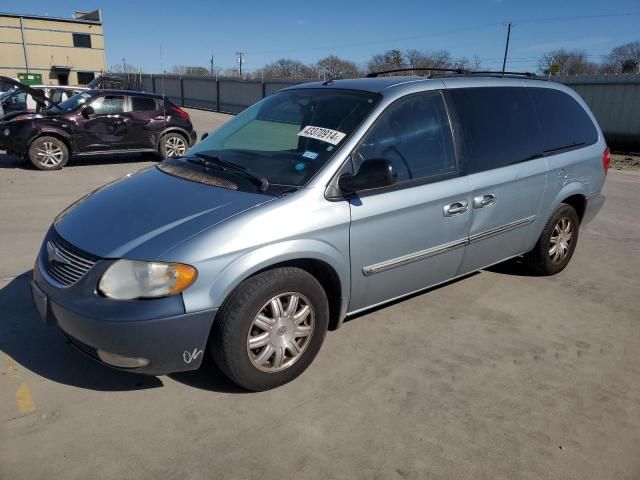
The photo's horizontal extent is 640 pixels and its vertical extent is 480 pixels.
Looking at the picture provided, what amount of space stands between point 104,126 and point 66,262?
28.7 feet

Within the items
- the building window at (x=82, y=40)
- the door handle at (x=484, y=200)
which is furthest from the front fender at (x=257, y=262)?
the building window at (x=82, y=40)

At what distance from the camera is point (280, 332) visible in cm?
307

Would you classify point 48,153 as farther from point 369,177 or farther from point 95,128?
point 369,177

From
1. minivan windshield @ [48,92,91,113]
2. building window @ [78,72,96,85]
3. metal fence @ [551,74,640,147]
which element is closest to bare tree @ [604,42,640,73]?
metal fence @ [551,74,640,147]

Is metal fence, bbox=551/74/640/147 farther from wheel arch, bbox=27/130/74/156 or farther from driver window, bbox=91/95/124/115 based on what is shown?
wheel arch, bbox=27/130/74/156

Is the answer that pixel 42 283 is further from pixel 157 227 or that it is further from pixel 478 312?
pixel 478 312

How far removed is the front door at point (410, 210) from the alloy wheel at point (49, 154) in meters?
8.93

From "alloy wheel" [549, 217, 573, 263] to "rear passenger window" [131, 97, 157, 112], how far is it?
360 inches

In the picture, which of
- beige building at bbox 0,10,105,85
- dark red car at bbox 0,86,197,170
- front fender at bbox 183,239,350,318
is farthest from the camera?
beige building at bbox 0,10,105,85

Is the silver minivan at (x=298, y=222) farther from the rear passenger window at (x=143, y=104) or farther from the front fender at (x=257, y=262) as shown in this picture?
the rear passenger window at (x=143, y=104)

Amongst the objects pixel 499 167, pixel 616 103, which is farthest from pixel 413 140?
pixel 616 103

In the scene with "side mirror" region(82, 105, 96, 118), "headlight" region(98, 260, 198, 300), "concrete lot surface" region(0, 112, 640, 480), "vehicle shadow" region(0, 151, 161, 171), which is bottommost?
"concrete lot surface" region(0, 112, 640, 480)

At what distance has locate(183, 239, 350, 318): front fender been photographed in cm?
272

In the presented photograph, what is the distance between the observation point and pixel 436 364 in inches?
138
